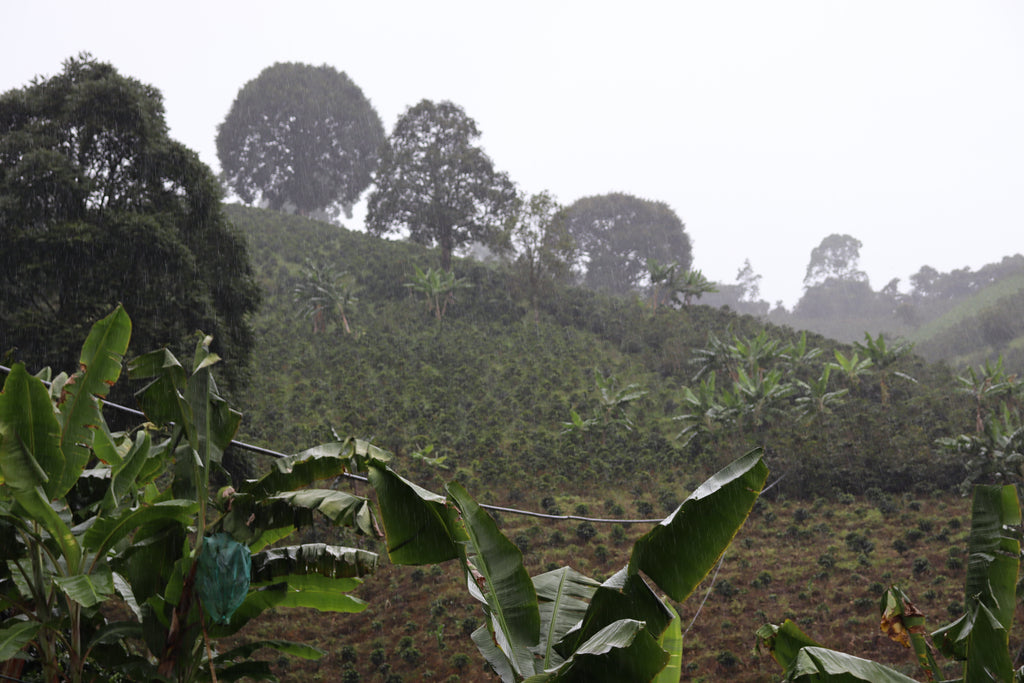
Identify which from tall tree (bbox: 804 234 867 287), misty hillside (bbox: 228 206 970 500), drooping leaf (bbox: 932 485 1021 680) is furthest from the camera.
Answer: tall tree (bbox: 804 234 867 287)

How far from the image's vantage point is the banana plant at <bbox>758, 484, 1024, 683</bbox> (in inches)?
93.8

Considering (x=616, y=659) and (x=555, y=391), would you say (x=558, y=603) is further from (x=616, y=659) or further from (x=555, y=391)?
(x=555, y=391)

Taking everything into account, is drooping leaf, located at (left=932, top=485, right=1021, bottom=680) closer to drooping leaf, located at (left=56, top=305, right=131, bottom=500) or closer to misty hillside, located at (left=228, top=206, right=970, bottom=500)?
drooping leaf, located at (left=56, top=305, right=131, bottom=500)

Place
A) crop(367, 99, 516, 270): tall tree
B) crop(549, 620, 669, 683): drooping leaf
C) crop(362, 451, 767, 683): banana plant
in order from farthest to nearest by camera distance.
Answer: crop(367, 99, 516, 270): tall tree
crop(362, 451, 767, 683): banana plant
crop(549, 620, 669, 683): drooping leaf

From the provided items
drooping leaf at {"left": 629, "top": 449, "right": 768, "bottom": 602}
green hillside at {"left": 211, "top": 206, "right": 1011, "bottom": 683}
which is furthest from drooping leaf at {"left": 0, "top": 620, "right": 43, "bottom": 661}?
green hillside at {"left": 211, "top": 206, "right": 1011, "bottom": 683}

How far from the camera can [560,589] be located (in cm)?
308

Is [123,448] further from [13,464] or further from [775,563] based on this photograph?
[775,563]

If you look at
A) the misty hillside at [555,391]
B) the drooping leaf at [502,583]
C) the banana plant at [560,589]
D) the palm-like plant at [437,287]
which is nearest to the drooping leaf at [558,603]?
the banana plant at [560,589]

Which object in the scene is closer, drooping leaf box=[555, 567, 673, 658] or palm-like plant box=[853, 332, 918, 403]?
drooping leaf box=[555, 567, 673, 658]

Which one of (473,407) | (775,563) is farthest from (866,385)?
(473,407)

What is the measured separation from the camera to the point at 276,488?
11.2 feet

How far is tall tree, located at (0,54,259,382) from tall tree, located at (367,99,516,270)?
49.9 ft

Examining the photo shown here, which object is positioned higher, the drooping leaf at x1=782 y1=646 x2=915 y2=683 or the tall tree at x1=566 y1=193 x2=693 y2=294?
the tall tree at x1=566 y1=193 x2=693 y2=294

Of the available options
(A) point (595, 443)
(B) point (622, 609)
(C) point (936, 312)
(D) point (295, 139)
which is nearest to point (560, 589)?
(B) point (622, 609)
